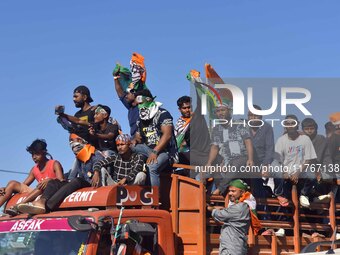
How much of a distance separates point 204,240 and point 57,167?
2316 millimetres

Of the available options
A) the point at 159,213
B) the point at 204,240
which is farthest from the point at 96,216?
the point at 204,240

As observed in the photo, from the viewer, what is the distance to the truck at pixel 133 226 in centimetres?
630

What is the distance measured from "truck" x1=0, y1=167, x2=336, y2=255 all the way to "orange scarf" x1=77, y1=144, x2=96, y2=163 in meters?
0.96

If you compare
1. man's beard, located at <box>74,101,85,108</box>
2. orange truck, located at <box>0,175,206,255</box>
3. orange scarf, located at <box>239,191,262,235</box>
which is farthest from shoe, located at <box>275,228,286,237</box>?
man's beard, located at <box>74,101,85,108</box>

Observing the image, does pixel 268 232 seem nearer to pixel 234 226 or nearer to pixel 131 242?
pixel 234 226

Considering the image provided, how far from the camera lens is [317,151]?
355 inches

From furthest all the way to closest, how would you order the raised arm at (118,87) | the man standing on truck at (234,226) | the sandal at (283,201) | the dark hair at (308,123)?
the raised arm at (118,87) → the dark hair at (308,123) → the sandal at (283,201) → the man standing on truck at (234,226)

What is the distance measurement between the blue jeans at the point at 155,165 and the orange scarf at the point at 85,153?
27.0 inches

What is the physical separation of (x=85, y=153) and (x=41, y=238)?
6.28 ft

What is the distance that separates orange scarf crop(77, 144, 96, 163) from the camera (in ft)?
26.9

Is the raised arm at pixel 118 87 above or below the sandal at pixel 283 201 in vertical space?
above

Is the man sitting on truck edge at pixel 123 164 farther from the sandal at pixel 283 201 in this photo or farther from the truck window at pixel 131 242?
the sandal at pixel 283 201

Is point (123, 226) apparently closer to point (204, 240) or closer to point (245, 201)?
point (204, 240)

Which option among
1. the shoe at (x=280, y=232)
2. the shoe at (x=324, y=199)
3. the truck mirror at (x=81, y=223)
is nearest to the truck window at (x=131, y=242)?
the truck mirror at (x=81, y=223)
